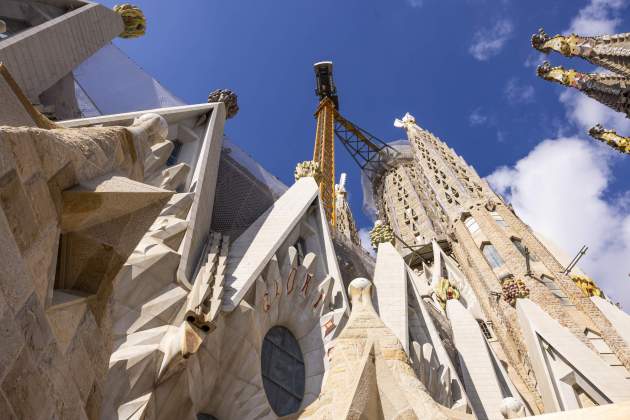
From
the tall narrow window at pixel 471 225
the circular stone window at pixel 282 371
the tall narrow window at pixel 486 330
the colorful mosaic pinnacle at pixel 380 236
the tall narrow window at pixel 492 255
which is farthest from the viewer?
the tall narrow window at pixel 486 330

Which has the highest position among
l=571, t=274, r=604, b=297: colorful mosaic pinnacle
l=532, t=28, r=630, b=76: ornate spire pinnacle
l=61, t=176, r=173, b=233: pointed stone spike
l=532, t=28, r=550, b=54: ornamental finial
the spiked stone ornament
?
l=532, t=28, r=550, b=54: ornamental finial

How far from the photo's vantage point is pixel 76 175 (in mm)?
1969

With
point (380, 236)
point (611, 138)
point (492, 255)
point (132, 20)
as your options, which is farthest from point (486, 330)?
point (132, 20)

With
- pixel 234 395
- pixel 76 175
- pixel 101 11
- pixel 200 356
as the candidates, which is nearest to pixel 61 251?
pixel 76 175

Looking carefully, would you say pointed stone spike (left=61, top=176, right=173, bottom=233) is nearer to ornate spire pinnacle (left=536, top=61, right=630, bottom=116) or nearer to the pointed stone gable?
the pointed stone gable

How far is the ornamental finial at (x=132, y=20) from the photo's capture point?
33.4ft

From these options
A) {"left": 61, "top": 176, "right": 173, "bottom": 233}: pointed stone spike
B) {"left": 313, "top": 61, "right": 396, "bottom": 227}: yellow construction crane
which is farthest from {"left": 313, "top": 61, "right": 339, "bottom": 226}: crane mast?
{"left": 61, "top": 176, "right": 173, "bottom": 233}: pointed stone spike

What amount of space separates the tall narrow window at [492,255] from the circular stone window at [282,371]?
6.86 metres

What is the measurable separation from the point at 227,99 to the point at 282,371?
613cm

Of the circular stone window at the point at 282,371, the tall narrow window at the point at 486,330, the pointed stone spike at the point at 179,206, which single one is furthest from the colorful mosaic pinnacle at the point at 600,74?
the pointed stone spike at the point at 179,206

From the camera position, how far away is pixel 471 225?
13102 millimetres

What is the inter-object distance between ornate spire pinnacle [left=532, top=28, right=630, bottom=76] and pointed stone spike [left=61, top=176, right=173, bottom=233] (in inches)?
592

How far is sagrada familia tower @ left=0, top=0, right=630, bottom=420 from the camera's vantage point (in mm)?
1747

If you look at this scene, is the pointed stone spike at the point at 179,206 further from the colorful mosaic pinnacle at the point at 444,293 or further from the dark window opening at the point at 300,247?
the colorful mosaic pinnacle at the point at 444,293
